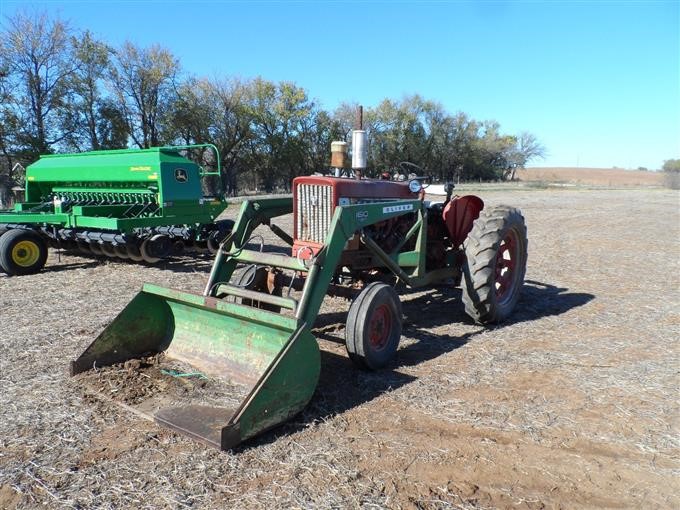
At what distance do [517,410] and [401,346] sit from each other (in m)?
1.48

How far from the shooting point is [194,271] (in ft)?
28.1

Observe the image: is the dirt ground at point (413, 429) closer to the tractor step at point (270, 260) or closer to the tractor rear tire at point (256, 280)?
the tractor rear tire at point (256, 280)

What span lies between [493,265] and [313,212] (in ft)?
6.14

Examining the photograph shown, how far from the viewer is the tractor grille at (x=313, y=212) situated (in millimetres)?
4926

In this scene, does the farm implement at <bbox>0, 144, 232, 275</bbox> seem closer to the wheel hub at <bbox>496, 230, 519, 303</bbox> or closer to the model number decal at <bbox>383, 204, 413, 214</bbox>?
the model number decal at <bbox>383, 204, 413, 214</bbox>

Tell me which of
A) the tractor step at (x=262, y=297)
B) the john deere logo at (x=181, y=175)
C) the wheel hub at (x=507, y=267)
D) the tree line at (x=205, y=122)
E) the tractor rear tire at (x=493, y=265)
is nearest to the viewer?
the tractor step at (x=262, y=297)

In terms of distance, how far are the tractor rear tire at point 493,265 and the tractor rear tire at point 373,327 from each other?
47.9 inches

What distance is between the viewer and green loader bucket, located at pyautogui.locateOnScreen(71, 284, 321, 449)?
3158mm

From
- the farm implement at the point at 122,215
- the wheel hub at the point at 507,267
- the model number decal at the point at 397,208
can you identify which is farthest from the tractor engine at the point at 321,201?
the farm implement at the point at 122,215

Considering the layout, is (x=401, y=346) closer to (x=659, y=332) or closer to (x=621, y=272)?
(x=659, y=332)

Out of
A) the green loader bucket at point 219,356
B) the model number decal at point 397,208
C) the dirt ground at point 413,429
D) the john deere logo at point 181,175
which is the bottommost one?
the dirt ground at point 413,429

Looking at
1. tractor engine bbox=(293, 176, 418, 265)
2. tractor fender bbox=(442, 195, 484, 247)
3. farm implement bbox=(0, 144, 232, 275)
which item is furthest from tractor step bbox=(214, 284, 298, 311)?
farm implement bbox=(0, 144, 232, 275)

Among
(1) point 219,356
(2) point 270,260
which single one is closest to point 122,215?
(2) point 270,260

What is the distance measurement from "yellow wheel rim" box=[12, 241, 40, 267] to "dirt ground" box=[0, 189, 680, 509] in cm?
248
